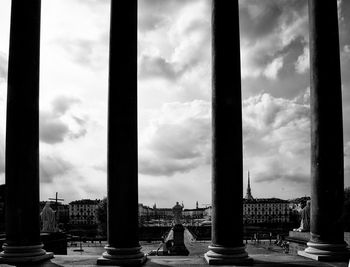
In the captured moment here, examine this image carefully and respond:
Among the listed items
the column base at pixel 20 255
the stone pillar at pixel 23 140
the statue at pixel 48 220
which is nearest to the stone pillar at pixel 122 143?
the column base at pixel 20 255

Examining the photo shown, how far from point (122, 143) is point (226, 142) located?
13.4 m

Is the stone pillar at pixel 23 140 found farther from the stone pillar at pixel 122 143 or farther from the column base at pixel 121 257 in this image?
the stone pillar at pixel 122 143

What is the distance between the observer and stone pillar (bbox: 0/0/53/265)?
187 feet

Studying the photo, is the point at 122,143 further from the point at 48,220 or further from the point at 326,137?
the point at 48,220

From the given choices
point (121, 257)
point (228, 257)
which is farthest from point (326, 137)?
point (121, 257)

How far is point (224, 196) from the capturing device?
57.2 metres

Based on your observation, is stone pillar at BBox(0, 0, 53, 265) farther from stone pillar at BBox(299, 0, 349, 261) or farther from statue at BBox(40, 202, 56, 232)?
statue at BBox(40, 202, 56, 232)

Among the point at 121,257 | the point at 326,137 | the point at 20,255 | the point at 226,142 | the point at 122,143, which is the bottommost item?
the point at 121,257

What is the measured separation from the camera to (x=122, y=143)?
2259 inches

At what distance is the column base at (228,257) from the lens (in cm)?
5591

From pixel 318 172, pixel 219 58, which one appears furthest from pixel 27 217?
pixel 318 172

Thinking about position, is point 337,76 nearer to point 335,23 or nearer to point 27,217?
point 335,23

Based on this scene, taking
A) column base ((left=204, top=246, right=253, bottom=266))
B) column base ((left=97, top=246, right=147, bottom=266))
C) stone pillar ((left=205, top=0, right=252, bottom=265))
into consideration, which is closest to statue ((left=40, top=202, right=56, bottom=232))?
column base ((left=97, top=246, right=147, bottom=266))

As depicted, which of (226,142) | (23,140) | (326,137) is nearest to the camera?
(23,140)
